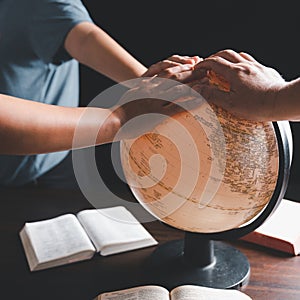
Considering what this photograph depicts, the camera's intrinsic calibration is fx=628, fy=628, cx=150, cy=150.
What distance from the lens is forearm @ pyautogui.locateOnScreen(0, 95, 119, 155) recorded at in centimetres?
136

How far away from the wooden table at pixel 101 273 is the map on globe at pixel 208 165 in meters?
0.22

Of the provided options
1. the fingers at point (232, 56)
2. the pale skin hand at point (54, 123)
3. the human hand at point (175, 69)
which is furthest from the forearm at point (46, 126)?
the fingers at point (232, 56)

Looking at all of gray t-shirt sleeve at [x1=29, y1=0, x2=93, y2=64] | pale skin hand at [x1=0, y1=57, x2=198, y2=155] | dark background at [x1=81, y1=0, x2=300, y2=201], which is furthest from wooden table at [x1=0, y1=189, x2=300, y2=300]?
dark background at [x1=81, y1=0, x2=300, y2=201]

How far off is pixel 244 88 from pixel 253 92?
0.02m

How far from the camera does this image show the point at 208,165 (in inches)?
52.4

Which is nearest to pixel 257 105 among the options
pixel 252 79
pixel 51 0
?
pixel 252 79

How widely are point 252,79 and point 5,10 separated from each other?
1.09 m

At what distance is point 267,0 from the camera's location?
2463 millimetres

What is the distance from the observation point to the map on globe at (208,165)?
1.32 meters

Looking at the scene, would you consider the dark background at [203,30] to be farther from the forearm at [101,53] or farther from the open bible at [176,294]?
the open bible at [176,294]

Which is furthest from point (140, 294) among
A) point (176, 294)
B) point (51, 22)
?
point (51, 22)

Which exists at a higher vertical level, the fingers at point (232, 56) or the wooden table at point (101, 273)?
the fingers at point (232, 56)

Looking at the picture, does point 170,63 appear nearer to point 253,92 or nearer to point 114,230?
point 253,92

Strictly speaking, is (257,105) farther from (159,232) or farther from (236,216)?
(159,232)
